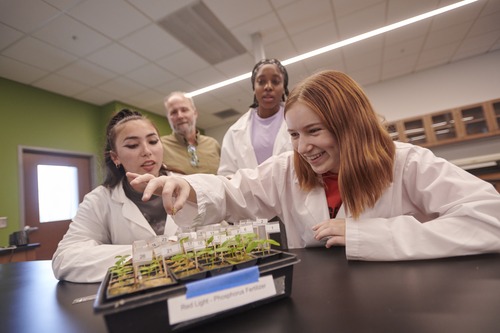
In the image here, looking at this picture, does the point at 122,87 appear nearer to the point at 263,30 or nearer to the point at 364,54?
the point at 263,30

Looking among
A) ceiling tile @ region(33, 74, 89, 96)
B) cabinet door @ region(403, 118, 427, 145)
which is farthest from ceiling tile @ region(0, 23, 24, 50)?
cabinet door @ region(403, 118, 427, 145)

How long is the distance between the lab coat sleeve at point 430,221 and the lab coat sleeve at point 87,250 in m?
0.76

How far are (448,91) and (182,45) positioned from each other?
473 cm

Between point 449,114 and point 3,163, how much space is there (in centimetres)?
665

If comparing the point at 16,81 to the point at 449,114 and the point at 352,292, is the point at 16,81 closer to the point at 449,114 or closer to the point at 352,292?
the point at 352,292

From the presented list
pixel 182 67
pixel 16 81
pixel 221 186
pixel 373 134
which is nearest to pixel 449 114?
pixel 182 67

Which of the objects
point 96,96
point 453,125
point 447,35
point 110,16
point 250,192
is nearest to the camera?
point 250,192

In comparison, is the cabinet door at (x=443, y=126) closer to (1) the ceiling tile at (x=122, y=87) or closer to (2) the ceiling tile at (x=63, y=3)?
(1) the ceiling tile at (x=122, y=87)

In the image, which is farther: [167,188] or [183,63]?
[183,63]

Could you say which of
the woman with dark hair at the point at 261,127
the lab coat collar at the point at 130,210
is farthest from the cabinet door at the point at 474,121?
the lab coat collar at the point at 130,210

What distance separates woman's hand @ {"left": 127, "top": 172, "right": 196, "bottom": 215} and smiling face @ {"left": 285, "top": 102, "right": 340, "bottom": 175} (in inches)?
16.5

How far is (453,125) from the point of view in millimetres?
4613

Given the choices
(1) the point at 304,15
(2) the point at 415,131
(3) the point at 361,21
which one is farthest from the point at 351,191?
(2) the point at 415,131

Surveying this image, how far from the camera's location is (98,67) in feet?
11.2
